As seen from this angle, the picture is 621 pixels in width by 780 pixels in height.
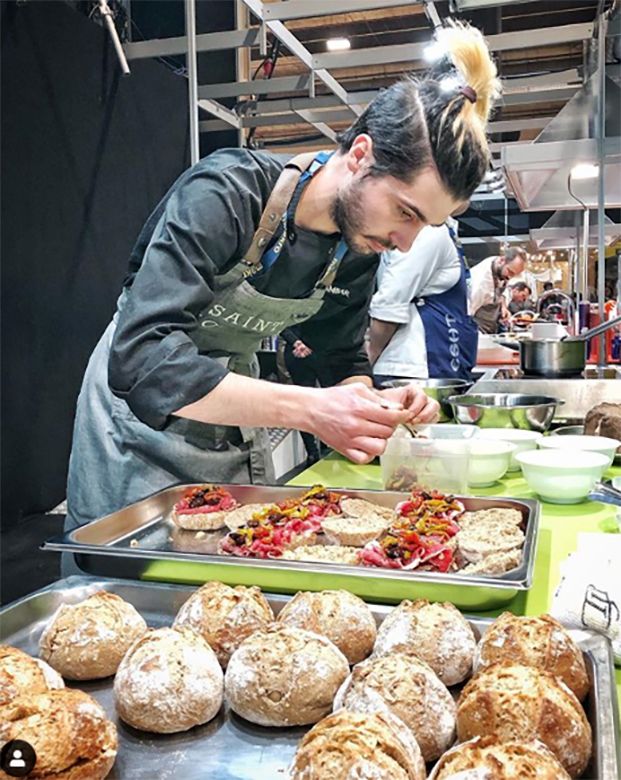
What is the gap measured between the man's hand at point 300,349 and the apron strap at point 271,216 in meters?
0.71

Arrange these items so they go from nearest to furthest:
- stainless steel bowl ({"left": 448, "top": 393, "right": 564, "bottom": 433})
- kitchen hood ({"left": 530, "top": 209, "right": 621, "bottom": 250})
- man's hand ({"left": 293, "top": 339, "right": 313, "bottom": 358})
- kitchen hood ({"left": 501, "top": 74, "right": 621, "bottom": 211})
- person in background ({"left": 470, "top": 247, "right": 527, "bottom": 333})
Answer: stainless steel bowl ({"left": 448, "top": 393, "right": 564, "bottom": 433}) < man's hand ({"left": 293, "top": 339, "right": 313, "bottom": 358}) < kitchen hood ({"left": 501, "top": 74, "right": 621, "bottom": 211}) < kitchen hood ({"left": 530, "top": 209, "right": 621, "bottom": 250}) < person in background ({"left": 470, "top": 247, "right": 527, "bottom": 333})

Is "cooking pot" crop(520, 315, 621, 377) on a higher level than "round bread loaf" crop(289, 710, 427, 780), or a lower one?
higher

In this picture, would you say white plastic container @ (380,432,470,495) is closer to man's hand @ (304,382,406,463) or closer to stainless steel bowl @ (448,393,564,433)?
man's hand @ (304,382,406,463)

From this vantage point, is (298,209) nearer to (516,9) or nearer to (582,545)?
(582,545)

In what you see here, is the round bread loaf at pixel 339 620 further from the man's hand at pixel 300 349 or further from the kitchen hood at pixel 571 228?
the kitchen hood at pixel 571 228

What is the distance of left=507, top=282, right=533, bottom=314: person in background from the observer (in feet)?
34.7

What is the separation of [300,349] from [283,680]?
5.73 ft

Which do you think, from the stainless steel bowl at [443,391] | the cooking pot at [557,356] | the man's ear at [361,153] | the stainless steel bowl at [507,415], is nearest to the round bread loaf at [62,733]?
the man's ear at [361,153]

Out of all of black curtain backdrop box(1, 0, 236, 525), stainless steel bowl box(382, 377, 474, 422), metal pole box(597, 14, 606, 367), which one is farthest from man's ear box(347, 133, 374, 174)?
black curtain backdrop box(1, 0, 236, 525)

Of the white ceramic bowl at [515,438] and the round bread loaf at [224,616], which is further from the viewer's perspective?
the white ceramic bowl at [515,438]

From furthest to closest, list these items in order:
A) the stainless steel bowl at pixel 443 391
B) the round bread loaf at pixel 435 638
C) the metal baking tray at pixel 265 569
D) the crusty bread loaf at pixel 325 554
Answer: the stainless steel bowl at pixel 443 391 → the crusty bread loaf at pixel 325 554 → the metal baking tray at pixel 265 569 → the round bread loaf at pixel 435 638

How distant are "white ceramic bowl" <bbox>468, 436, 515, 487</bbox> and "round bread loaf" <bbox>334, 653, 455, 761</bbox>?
0.98 metres

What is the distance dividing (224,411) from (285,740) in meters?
0.72

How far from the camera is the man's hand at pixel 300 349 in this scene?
244 cm
